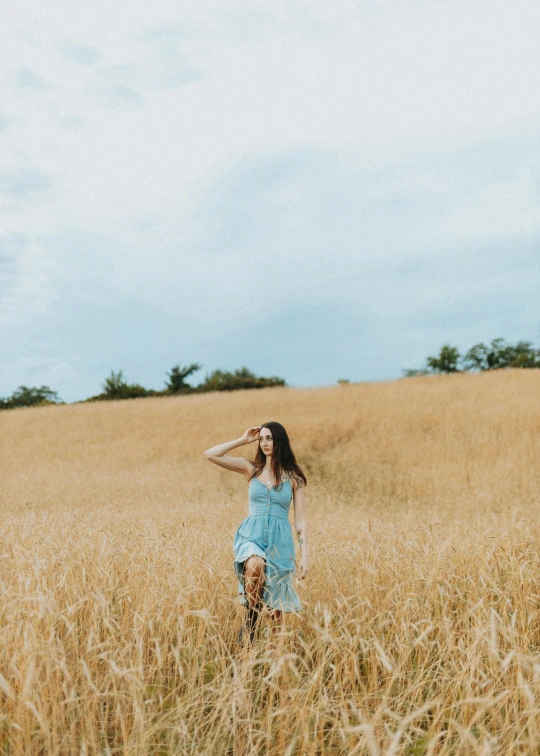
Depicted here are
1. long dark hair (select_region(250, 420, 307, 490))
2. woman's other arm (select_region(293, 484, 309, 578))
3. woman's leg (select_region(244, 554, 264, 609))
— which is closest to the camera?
woman's leg (select_region(244, 554, 264, 609))

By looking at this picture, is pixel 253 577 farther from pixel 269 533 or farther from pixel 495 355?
pixel 495 355

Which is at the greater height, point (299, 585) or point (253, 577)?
point (253, 577)

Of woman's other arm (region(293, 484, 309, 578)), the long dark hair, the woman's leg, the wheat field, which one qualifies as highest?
the long dark hair

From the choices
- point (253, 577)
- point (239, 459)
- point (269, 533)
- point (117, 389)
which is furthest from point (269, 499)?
point (117, 389)

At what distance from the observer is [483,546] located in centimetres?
641

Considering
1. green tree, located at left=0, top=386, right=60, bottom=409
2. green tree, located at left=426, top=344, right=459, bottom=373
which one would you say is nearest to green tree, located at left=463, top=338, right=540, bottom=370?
green tree, located at left=426, top=344, right=459, bottom=373

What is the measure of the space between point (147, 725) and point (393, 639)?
2.18 meters

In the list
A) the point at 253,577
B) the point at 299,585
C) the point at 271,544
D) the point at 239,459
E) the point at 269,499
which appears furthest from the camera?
the point at 299,585

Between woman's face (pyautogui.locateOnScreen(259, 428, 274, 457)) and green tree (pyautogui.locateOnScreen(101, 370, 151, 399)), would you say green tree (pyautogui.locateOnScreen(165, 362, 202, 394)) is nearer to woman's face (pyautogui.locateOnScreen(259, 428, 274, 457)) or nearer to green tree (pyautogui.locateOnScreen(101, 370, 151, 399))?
green tree (pyautogui.locateOnScreen(101, 370, 151, 399))

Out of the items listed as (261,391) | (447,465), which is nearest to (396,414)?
(447,465)

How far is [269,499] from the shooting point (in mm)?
4484

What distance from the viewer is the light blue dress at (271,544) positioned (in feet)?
13.6

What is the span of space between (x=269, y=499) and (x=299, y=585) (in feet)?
3.04

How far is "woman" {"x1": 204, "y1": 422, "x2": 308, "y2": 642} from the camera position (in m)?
4.11
